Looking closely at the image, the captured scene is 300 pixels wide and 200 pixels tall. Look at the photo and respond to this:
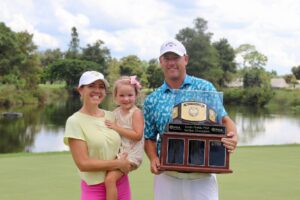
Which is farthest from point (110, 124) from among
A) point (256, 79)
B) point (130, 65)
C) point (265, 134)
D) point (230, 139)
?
point (130, 65)

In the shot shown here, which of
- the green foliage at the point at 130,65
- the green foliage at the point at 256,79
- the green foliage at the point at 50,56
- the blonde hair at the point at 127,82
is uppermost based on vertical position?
the green foliage at the point at 50,56

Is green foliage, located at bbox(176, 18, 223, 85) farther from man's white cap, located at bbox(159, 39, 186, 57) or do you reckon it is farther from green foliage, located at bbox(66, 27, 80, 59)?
man's white cap, located at bbox(159, 39, 186, 57)

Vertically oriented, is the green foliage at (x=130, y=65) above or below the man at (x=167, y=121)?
above

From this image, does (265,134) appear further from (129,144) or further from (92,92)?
(92,92)

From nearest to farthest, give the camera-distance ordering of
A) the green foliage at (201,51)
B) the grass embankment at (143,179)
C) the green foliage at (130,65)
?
the grass embankment at (143,179) < the green foliage at (201,51) < the green foliage at (130,65)

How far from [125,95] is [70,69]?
62.1m

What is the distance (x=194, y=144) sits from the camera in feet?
8.91

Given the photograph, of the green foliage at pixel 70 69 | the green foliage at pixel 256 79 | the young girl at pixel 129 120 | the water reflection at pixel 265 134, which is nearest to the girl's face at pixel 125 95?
the young girl at pixel 129 120

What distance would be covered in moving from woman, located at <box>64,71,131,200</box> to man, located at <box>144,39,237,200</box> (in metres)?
0.26

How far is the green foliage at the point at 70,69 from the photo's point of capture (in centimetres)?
6369

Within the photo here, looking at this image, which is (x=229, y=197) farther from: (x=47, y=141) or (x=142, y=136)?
(x=47, y=141)

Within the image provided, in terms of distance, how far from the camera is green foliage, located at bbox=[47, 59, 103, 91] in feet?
209

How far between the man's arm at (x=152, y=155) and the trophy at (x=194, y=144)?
101 millimetres

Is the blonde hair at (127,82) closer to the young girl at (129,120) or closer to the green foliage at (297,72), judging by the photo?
the young girl at (129,120)
